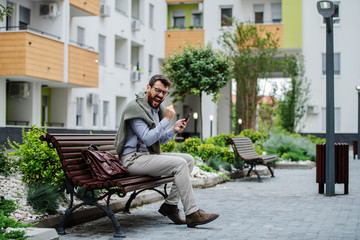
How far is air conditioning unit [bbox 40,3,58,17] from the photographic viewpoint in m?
27.0

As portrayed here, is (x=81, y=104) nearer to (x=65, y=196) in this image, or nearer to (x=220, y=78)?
(x=220, y=78)

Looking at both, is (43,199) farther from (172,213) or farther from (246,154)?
(246,154)

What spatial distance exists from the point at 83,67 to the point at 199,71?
676 cm

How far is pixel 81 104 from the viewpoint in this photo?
31.1 m

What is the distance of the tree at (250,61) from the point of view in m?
35.6

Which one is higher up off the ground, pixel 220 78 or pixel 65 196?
pixel 220 78

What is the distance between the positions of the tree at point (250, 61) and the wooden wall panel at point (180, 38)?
4.16m

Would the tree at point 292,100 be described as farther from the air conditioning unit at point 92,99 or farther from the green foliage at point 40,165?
the green foliage at point 40,165

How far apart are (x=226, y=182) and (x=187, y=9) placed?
99.7ft

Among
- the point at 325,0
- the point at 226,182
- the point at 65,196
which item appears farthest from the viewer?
the point at 226,182

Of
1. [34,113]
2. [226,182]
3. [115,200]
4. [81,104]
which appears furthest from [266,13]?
[115,200]

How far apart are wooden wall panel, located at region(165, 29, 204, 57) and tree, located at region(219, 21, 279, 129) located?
416cm

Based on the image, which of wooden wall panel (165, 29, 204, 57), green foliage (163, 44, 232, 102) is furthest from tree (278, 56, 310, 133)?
wooden wall panel (165, 29, 204, 57)

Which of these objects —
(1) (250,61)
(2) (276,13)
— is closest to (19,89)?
(1) (250,61)
